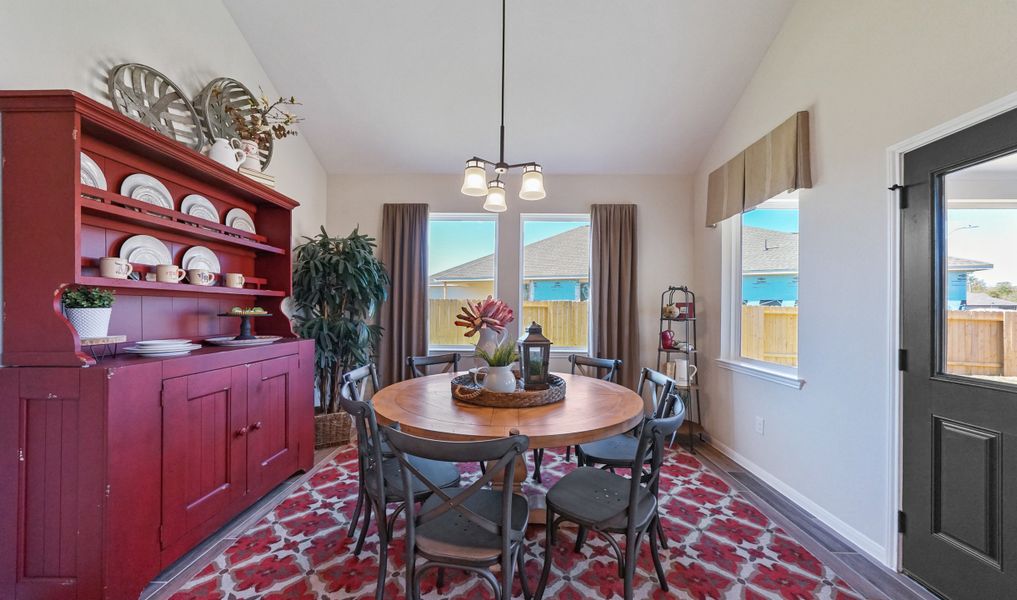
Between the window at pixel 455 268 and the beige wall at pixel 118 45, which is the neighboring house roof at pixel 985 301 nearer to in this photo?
the window at pixel 455 268

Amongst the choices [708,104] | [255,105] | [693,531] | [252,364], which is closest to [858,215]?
[708,104]

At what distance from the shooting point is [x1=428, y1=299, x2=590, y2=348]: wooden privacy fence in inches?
161

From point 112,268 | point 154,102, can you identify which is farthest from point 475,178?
point 154,102

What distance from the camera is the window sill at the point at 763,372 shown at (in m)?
2.49

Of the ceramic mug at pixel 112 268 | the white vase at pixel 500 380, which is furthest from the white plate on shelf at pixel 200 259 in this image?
the white vase at pixel 500 380

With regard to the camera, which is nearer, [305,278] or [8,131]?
[8,131]

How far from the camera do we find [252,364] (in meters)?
2.26

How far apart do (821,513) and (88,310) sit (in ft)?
12.9

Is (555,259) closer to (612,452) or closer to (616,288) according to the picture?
(616,288)

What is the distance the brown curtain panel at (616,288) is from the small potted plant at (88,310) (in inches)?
139

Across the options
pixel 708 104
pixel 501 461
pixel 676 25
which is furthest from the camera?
pixel 708 104

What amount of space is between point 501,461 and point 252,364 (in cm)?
188

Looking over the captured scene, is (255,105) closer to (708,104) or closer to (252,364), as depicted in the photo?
(252,364)

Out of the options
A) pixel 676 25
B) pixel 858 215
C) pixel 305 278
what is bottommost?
pixel 305 278
